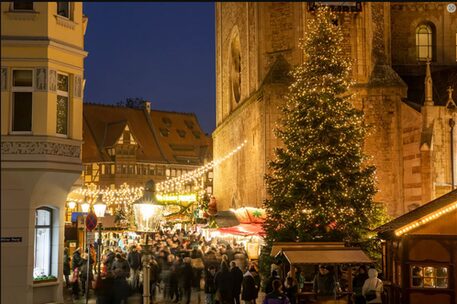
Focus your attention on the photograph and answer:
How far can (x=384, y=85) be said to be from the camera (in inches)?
1382

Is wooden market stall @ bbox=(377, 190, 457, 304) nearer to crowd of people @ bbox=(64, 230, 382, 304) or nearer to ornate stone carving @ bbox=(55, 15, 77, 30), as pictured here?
crowd of people @ bbox=(64, 230, 382, 304)

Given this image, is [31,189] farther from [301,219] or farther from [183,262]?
[301,219]

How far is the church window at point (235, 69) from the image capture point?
45188 mm

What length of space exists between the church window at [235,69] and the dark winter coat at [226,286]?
85.8 feet

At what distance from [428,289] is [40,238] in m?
10.4

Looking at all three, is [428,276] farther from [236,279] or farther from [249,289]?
[236,279]

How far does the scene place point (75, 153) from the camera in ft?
68.3

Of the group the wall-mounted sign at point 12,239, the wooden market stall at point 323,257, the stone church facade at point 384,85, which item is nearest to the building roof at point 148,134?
the stone church facade at point 384,85

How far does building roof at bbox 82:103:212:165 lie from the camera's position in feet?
248

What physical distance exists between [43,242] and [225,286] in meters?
5.43

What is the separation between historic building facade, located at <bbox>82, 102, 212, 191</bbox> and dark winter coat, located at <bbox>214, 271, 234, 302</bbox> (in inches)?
2024

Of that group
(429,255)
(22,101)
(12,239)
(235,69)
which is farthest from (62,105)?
(235,69)

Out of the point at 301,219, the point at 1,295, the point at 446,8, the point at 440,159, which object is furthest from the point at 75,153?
the point at 446,8

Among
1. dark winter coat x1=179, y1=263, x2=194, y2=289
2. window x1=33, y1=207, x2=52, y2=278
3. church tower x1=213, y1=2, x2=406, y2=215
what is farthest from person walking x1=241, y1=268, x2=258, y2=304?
church tower x1=213, y1=2, x2=406, y2=215
